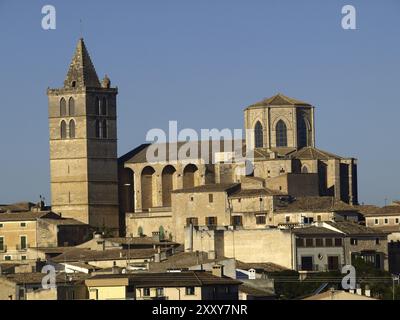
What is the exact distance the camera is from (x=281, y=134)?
79562 mm

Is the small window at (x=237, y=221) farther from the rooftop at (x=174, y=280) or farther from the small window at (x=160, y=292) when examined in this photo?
the small window at (x=160, y=292)

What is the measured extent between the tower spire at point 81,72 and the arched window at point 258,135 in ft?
23.3

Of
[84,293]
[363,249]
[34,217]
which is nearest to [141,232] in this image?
[34,217]

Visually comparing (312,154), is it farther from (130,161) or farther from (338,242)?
(338,242)

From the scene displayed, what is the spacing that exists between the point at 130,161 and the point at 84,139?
242 centimetres

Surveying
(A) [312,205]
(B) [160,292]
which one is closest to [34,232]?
(A) [312,205]

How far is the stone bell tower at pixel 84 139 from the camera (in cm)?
7812

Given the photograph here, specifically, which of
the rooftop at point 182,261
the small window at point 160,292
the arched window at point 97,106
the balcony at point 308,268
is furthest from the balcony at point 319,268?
the arched window at point 97,106

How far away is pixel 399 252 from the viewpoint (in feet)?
216

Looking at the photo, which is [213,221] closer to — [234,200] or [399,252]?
[234,200]

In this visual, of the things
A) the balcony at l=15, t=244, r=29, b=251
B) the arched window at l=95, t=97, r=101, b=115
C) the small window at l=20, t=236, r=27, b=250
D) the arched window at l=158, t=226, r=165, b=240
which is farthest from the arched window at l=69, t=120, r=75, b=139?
the balcony at l=15, t=244, r=29, b=251

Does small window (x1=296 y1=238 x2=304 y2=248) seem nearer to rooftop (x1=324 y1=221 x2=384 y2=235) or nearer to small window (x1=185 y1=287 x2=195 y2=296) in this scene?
rooftop (x1=324 y1=221 x2=384 y2=235)

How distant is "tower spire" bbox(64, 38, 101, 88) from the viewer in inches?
3123

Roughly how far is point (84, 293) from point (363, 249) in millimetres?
23122
